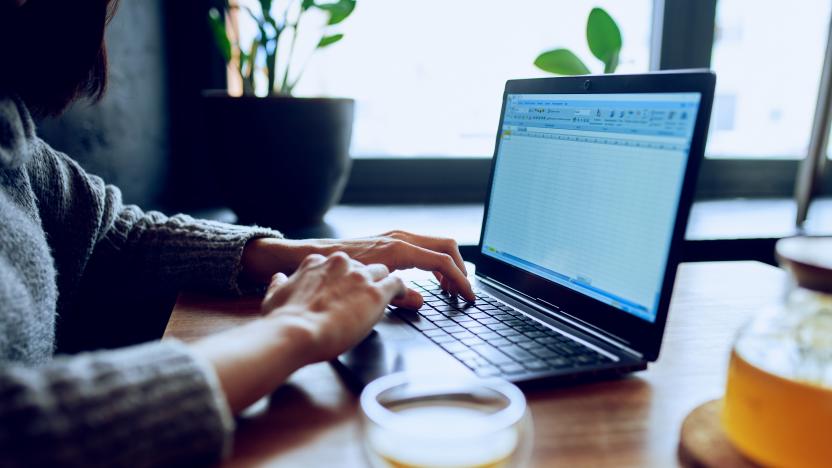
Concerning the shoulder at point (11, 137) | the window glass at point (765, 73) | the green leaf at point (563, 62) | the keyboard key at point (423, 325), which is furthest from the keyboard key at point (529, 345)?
the window glass at point (765, 73)

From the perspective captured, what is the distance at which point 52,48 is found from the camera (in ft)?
3.10

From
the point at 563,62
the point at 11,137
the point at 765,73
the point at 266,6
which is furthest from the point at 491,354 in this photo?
the point at 765,73

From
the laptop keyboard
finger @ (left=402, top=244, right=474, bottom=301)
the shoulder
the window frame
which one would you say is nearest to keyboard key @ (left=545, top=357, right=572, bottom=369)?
the laptop keyboard

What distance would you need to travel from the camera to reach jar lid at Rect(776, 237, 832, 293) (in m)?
0.40

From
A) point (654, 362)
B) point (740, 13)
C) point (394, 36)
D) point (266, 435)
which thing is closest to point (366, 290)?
point (266, 435)

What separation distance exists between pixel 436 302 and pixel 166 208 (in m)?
0.86

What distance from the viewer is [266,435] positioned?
1.60 feet

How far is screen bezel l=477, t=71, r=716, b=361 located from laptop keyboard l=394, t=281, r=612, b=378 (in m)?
0.04

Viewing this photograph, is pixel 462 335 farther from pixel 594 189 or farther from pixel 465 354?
pixel 594 189

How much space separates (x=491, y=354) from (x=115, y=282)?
589 millimetres

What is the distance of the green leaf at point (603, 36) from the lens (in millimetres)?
1193

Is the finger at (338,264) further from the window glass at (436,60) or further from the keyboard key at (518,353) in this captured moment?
the window glass at (436,60)

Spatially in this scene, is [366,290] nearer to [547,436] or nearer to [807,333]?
[547,436]

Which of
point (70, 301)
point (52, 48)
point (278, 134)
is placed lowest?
point (70, 301)
